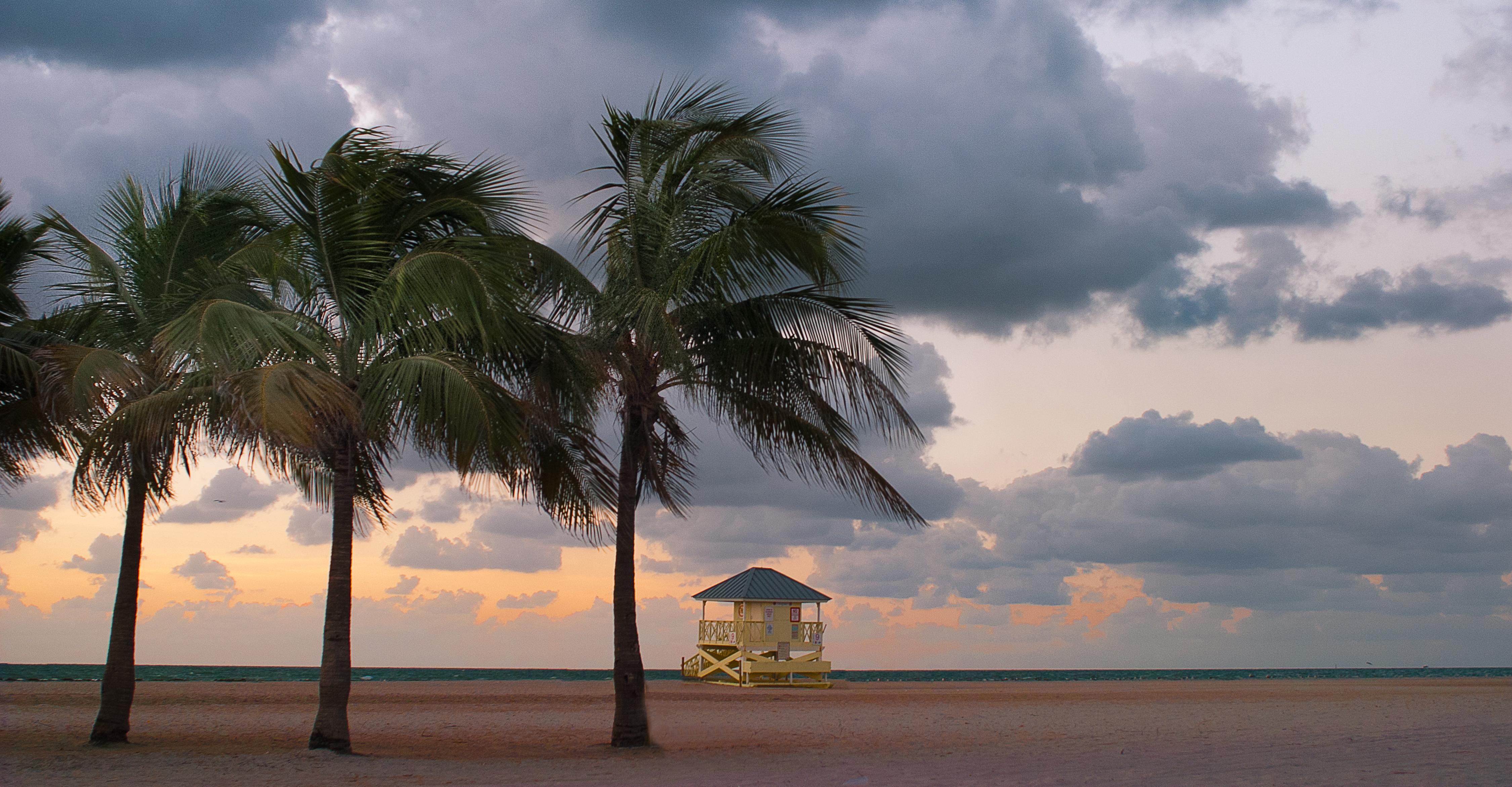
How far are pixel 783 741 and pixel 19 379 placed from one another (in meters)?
10.5

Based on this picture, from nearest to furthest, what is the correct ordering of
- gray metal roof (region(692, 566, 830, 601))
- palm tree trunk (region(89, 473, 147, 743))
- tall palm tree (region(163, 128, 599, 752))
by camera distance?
1. tall palm tree (region(163, 128, 599, 752))
2. palm tree trunk (region(89, 473, 147, 743))
3. gray metal roof (region(692, 566, 830, 601))

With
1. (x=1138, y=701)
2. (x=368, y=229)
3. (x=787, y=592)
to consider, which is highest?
(x=368, y=229)

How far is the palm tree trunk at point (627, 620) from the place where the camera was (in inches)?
491

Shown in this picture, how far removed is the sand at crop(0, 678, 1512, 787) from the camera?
32.9 ft

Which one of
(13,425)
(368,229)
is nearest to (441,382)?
(368,229)

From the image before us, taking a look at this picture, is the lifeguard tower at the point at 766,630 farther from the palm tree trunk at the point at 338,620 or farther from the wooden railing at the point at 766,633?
the palm tree trunk at the point at 338,620

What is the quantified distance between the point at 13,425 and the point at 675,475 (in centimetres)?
807

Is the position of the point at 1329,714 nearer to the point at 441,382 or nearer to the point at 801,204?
the point at 801,204

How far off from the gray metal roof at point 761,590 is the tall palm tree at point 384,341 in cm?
1620

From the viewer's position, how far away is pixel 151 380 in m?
11.7

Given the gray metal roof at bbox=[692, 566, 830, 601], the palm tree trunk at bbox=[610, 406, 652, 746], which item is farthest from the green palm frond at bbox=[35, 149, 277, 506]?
the gray metal roof at bbox=[692, 566, 830, 601]

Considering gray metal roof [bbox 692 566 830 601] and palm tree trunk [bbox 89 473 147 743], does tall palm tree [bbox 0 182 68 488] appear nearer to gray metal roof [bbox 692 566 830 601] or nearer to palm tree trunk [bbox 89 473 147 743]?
palm tree trunk [bbox 89 473 147 743]

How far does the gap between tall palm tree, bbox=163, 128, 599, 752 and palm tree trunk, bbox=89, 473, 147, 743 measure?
1.90 m

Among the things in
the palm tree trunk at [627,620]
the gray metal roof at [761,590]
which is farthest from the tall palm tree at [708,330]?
the gray metal roof at [761,590]
